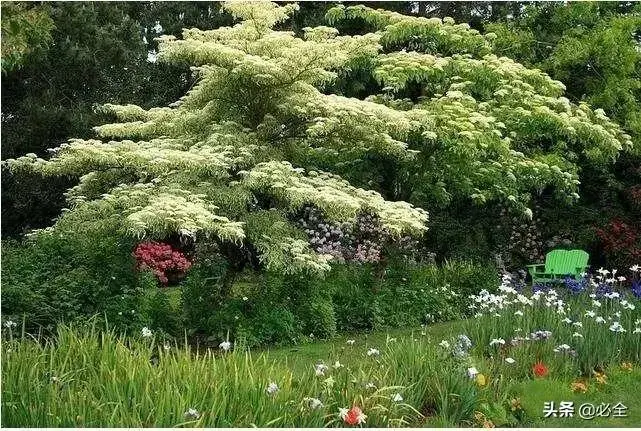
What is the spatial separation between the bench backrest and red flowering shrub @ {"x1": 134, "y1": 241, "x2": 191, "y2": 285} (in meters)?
5.10

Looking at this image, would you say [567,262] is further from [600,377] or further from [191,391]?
[191,391]

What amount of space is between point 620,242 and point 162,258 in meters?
6.82

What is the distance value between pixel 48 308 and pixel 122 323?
1.96 ft

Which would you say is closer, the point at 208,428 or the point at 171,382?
the point at 208,428

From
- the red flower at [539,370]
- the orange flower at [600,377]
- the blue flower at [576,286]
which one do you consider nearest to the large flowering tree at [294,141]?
the blue flower at [576,286]

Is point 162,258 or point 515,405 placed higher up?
point 515,405

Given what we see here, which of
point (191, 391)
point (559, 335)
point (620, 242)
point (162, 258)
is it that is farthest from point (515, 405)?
point (162, 258)

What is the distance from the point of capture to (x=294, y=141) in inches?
309

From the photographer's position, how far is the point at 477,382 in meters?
4.45

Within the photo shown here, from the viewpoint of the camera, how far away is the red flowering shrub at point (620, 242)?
34.3ft

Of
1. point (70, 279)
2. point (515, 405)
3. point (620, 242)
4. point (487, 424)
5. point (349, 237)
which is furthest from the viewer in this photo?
point (349, 237)

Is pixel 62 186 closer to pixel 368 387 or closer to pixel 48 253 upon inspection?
pixel 48 253

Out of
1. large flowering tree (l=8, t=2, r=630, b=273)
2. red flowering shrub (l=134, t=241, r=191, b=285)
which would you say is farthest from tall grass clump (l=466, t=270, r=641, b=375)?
red flowering shrub (l=134, t=241, r=191, b=285)

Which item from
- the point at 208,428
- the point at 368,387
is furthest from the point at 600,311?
the point at 208,428
